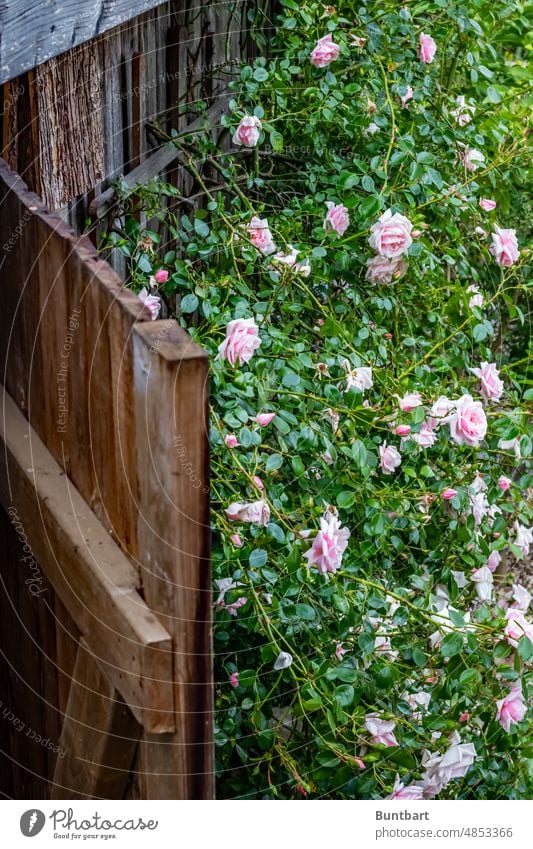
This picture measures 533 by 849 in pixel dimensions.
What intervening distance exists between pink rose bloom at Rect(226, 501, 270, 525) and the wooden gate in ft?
1.13

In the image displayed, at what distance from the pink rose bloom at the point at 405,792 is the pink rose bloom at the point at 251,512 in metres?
0.45

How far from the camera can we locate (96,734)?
110 centimetres

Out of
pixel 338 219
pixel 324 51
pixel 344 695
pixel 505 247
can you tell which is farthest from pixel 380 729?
pixel 324 51

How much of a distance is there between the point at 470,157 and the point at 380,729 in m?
1.48

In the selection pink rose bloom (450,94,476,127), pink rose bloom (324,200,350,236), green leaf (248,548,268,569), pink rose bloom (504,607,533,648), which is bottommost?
pink rose bloom (504,607,533,648)

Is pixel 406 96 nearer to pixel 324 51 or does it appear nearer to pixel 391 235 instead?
pixel 324 51

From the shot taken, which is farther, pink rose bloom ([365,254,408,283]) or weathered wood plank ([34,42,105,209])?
pink rose bloom ([365,254,408,283])

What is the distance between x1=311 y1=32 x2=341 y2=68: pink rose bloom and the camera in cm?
218

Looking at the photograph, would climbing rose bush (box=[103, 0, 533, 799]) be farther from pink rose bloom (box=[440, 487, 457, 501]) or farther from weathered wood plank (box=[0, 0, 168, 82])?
weathered wood plank (box=[0, 0, 168, 82])

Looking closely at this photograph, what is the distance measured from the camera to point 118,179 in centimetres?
190

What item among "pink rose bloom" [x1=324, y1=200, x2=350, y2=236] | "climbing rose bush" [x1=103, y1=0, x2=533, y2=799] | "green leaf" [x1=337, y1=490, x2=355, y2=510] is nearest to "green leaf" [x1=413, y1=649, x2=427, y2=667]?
"climbing rose bush" [x1=103, y1=0, x2=533, y2=799]

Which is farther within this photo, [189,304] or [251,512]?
[189,304]

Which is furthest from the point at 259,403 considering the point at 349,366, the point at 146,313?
the point at 146,313

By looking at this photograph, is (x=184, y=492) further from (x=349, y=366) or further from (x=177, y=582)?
(x=349, y=366)
